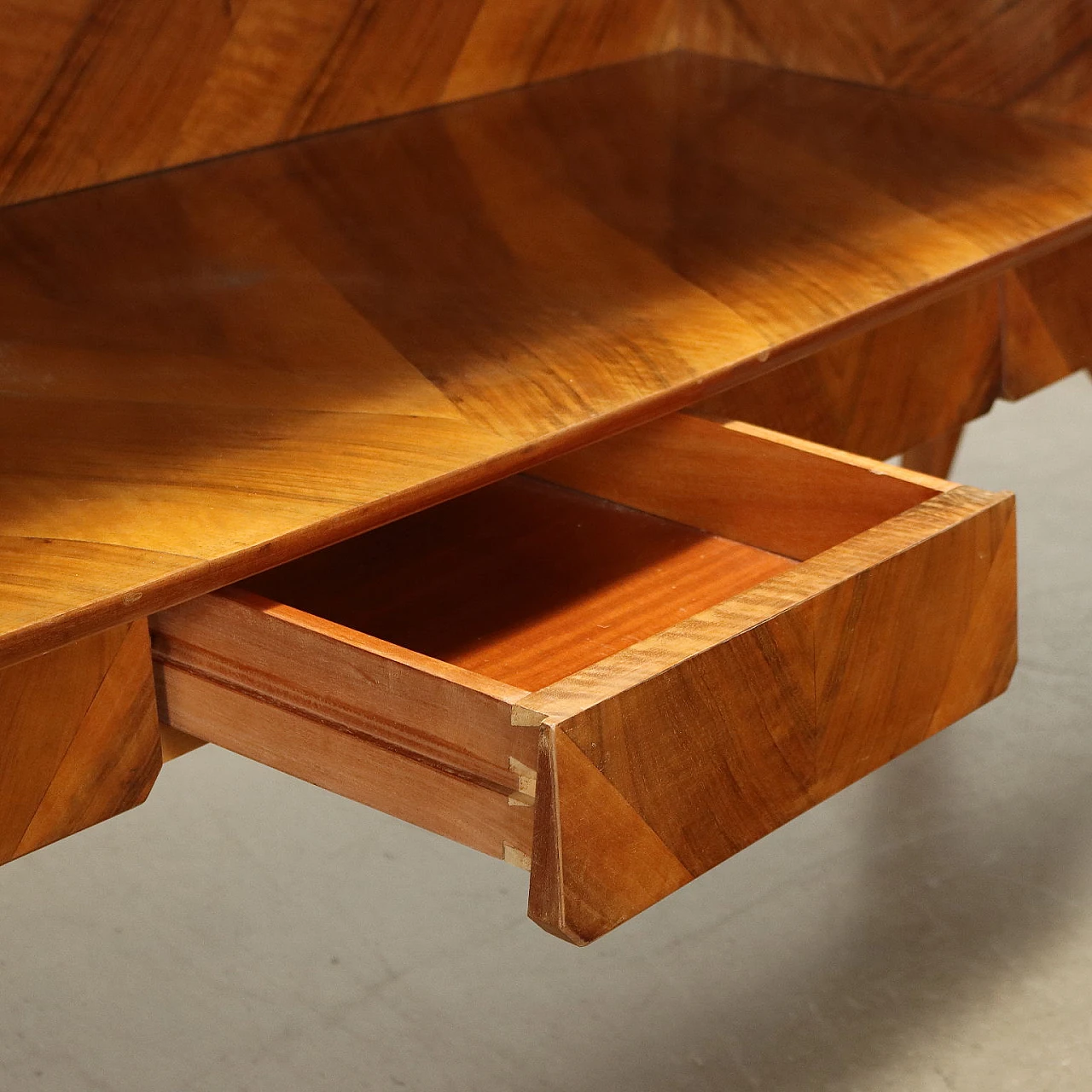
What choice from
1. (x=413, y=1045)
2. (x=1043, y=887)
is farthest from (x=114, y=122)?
(x=1043, y=887)

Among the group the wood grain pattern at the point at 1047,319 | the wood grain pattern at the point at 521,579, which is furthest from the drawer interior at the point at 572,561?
the wood grain pattern at the point at 1047,319

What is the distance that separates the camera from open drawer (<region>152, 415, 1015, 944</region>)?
61 centimetres

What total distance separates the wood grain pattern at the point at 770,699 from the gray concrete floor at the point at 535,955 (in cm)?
52

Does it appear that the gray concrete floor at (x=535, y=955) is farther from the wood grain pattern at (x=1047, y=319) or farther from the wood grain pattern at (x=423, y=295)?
the wood grain pattern at (x=423, y=295)

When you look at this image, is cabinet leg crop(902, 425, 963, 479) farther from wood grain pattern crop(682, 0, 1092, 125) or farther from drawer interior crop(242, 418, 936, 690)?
drawer interior crop(242, 418, 936, 690)

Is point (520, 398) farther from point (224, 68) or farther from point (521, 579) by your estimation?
point (224, 68)

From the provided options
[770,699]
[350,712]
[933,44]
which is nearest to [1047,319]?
[933,44]

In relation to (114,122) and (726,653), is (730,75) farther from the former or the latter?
(726,653)

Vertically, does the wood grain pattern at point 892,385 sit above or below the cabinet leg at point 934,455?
above

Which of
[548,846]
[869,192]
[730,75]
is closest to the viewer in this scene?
[548,846]

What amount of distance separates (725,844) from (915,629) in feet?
0.41

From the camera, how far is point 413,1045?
1204mm

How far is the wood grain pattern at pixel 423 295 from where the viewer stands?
0.63 metres

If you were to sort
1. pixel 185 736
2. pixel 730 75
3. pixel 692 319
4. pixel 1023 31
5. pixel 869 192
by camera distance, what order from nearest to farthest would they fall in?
pixel 185 736
pixel 692 319
pixel 869 192
pixel 1023 31
pixel 730 75
